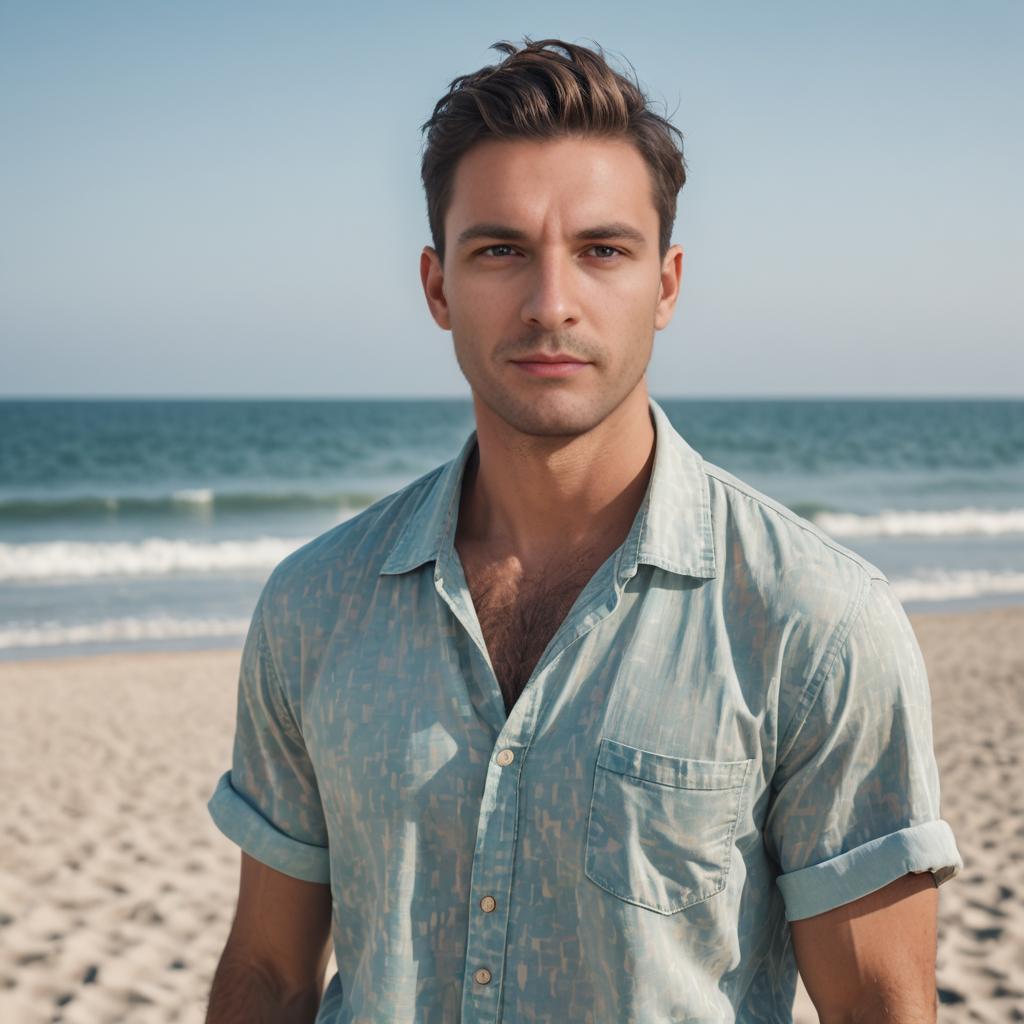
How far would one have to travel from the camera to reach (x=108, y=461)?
36.8m

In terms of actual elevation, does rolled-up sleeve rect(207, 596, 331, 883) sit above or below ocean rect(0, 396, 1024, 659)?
above

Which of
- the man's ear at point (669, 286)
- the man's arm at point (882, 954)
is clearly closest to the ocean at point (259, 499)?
the man's ear at point (669, 286)

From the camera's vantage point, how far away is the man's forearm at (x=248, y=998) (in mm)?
1943

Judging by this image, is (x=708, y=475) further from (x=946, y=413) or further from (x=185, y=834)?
(x=946, y=413)

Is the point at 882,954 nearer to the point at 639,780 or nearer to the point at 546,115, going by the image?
the point at 639,780

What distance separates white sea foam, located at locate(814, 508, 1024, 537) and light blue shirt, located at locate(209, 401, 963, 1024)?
2065 centimetres

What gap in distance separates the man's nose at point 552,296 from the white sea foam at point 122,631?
35.9 feet

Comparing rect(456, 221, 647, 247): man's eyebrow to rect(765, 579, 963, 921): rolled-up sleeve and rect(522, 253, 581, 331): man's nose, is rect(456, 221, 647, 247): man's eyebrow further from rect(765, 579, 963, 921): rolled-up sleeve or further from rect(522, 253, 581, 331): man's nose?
rect(765, 579, 963, 921): rolled-up sleeve

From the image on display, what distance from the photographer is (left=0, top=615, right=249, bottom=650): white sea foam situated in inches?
477


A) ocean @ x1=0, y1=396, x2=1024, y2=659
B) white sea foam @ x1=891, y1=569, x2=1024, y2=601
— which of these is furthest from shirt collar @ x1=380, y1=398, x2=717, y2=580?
white sea foam @ x1=891, y1=569, x2=1024, y2=601

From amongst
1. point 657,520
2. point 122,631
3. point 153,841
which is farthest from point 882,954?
point 122,631

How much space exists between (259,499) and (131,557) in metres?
9.76

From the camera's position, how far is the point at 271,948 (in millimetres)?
1989

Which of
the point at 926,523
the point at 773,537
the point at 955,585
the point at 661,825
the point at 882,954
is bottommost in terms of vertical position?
the point at 955,585
